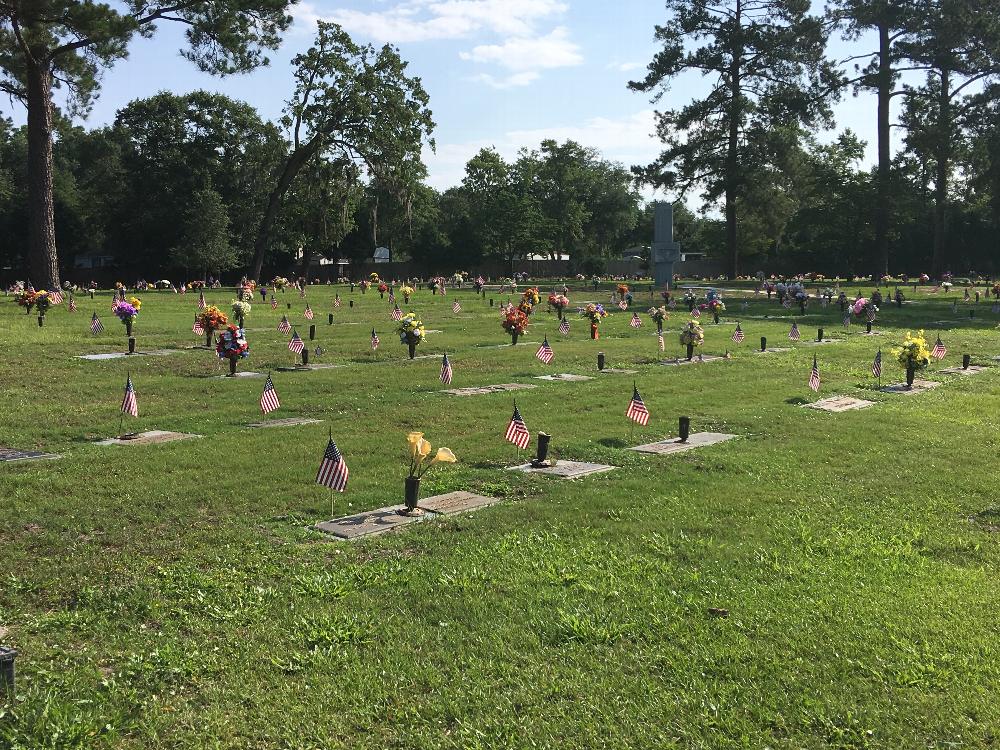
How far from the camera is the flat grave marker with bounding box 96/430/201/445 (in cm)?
1040

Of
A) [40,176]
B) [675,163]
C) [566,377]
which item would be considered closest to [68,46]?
[40,176]

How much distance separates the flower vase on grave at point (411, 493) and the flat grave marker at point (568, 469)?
1918 millimetres

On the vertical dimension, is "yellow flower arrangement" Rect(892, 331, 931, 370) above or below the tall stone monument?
below

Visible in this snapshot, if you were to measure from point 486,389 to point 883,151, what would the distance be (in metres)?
49.9

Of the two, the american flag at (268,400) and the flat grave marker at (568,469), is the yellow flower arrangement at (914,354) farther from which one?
the american flag at (268,400)

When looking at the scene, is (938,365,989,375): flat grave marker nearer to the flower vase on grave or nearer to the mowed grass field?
the mowed grass field

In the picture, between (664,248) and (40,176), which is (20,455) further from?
(664,248)

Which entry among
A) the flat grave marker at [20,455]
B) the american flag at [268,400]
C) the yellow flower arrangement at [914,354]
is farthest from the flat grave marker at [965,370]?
the flat grave marker at [20,455]

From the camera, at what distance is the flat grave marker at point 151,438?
1040cm

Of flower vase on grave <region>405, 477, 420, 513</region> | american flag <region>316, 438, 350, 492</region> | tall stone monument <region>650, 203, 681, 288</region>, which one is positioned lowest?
flower vase on grave <region>405, 477, 420, 513</region>

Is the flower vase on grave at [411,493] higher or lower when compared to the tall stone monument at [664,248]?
lower

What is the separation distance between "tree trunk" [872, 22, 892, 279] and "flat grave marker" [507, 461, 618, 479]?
Answer: 5132 cm

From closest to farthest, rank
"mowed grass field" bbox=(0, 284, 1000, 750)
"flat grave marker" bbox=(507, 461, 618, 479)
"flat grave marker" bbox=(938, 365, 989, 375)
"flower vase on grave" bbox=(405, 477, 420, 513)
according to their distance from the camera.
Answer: "mowed grass field" bbox=(0, 284, 1000, 750) → "flower vase on grave" bbox=(405, 477, 420, 513) → "flat grave marker" bbox=(507, 461, 618, 479) → "flat grave marker" bbox=(938, 365, 989, 375)

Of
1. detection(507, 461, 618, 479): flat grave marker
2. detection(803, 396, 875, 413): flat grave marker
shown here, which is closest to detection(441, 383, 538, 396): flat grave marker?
detection(803, 396, 875, 413): flat grave marker
